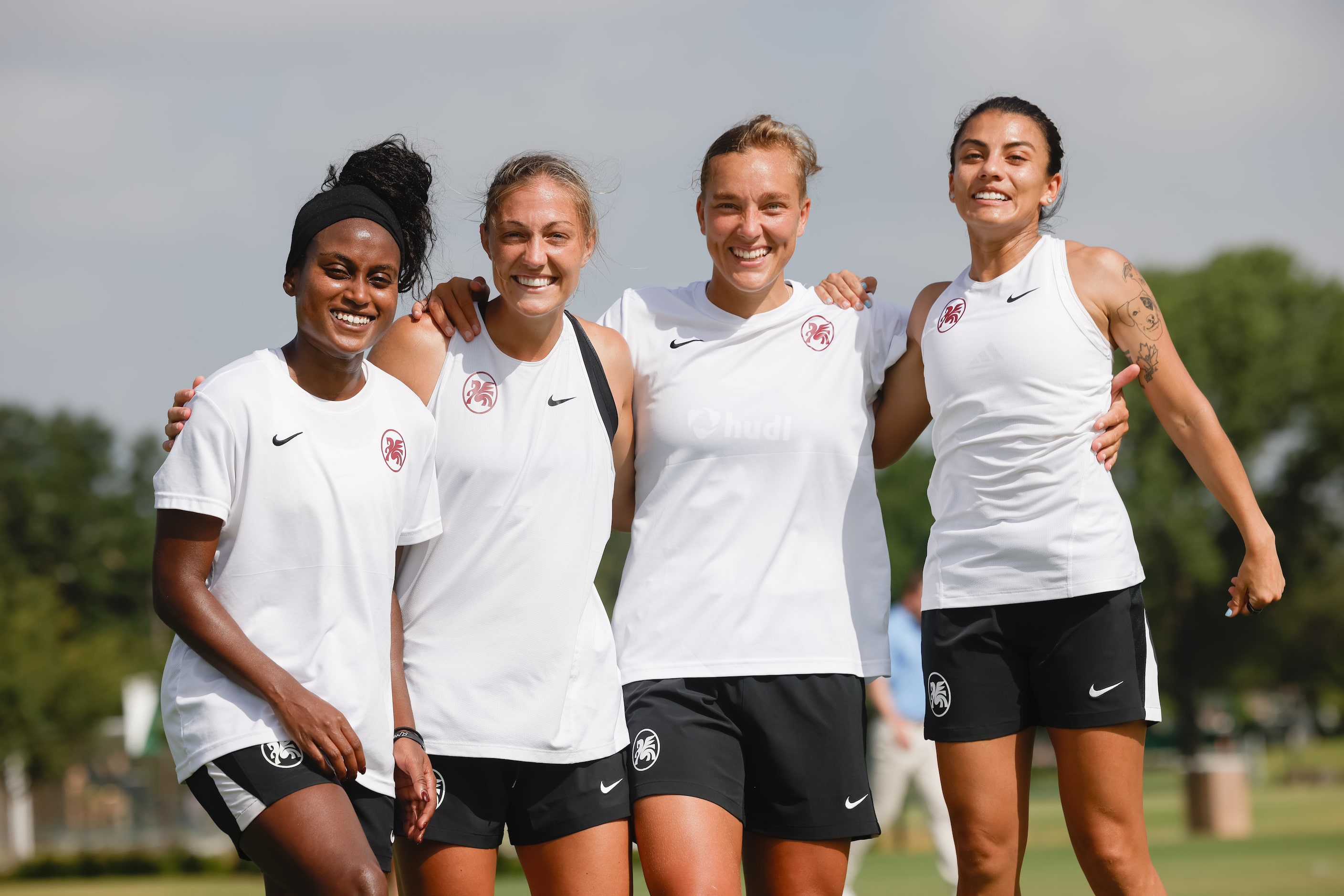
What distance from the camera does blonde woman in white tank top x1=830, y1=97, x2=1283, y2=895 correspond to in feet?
14.0

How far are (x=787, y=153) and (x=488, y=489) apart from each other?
1.60 metres

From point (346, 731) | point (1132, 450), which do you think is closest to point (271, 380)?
point (346, 731)

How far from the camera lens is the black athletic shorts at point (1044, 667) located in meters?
4.28

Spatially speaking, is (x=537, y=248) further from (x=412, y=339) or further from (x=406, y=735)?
(x=406, y=735)

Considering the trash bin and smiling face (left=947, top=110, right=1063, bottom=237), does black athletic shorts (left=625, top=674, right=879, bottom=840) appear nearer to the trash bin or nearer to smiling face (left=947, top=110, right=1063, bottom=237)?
smiling face (left=947, top=110, right=1063, bottom=237)

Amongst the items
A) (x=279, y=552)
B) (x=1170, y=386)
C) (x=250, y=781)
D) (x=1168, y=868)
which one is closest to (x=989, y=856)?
(x=1170, y=386)

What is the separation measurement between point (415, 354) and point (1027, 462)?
79.5 inches

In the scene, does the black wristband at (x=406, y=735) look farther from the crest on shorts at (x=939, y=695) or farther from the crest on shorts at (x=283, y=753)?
the crest on shorts at (x=939, y=695)

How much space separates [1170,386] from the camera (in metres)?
4.46

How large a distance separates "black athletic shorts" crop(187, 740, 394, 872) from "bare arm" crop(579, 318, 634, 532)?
1408 millimetres

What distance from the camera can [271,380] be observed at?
3.61 metres

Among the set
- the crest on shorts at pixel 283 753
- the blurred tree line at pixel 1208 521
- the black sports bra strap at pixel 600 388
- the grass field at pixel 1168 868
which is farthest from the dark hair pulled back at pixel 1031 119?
the blurred tree line at pixel 1208 521

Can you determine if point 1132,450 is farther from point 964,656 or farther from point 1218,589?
point 964,656

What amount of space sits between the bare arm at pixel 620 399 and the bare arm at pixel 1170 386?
1558 mm
